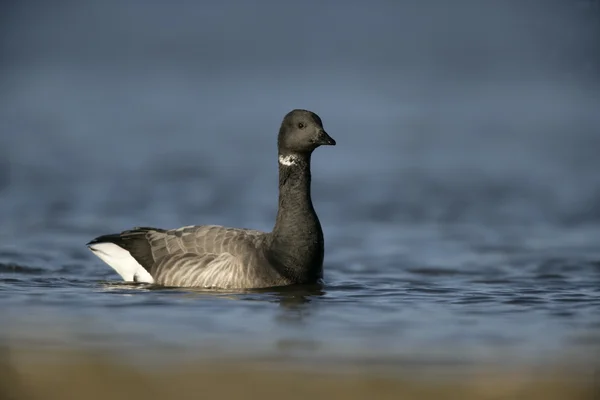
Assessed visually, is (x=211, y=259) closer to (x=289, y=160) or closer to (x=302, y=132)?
(x=289, y=160)

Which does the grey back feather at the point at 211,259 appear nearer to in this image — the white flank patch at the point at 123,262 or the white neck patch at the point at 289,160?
the white flank patch at the point at 123,262

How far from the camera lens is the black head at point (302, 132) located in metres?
13.6

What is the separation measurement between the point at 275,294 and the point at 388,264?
3752 millimetres

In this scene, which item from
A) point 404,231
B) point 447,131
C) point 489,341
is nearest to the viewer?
point 489,341

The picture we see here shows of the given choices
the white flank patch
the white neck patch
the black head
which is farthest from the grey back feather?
the black head

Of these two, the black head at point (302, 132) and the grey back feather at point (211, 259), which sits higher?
the black head at point (302, 132)

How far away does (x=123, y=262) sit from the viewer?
14.4 meters

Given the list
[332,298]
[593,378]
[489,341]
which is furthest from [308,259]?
[593,378]

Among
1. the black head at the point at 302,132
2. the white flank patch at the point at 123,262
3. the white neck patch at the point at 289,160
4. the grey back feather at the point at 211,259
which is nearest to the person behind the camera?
the grey back feather at the point at 211,259

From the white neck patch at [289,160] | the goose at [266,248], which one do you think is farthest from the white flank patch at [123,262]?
the white neck patch at [289,160]

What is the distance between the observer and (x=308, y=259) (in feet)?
44.4

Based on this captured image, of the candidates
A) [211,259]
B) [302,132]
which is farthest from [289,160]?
[211,259]

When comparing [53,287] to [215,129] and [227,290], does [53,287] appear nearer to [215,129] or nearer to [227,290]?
[227,290]

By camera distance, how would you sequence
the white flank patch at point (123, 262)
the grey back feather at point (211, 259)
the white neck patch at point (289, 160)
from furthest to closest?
the white flank patch at point (123, 262) < the white neck patch at point (289, 160) < the grey back feather at point (211, 259)
